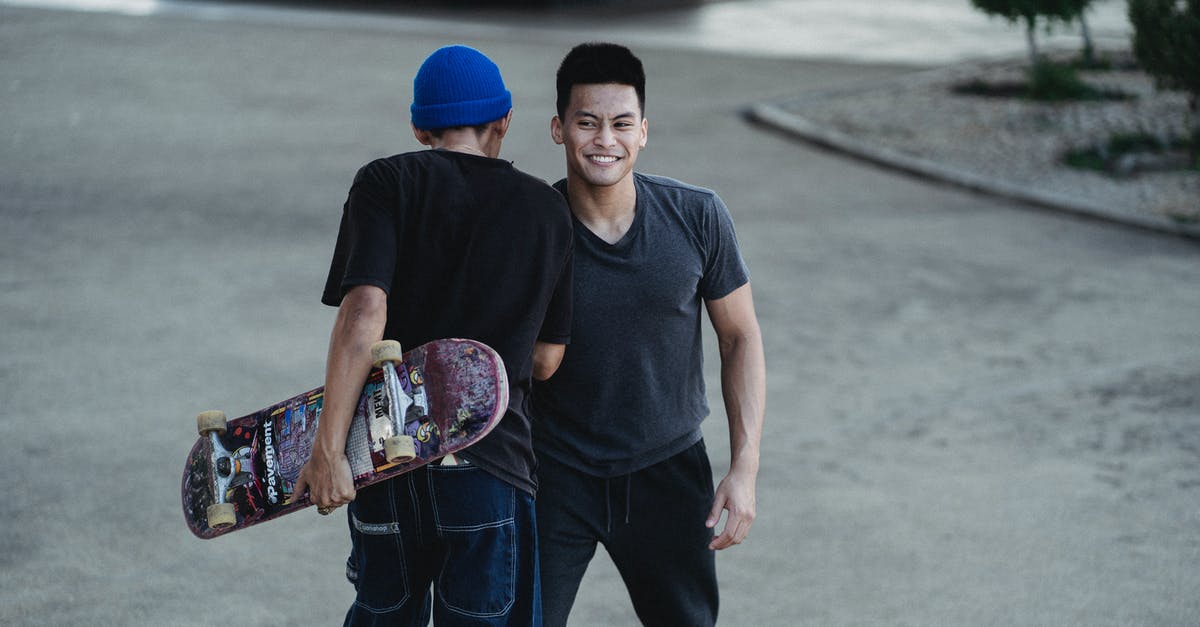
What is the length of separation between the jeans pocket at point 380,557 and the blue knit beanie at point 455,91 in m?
0.91

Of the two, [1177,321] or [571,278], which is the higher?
[571,278]

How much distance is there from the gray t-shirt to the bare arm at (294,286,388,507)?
0.69 meters

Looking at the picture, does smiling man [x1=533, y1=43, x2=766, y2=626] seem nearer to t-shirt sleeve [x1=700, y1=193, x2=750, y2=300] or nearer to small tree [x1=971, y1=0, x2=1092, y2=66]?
t-shirt sleeve [x1=700, y1=193, x2=750, y2=300]

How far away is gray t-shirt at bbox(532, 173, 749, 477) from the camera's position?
3209mm

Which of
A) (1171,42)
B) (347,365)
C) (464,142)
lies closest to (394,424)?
(347,365)

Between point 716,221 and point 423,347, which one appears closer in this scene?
point 423,347

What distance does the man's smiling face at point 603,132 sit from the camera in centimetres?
313

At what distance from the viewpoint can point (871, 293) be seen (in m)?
8.25

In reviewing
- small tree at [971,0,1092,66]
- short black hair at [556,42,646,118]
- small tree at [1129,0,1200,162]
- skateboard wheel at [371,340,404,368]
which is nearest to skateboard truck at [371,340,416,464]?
skateboard wheel at [371,340,404,368]

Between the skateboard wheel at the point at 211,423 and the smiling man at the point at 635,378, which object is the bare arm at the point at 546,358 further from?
the skateboard wheel at the point at 211,423

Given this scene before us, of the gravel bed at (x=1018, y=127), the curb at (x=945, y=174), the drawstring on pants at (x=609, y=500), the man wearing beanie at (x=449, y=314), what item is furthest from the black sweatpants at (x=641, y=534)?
the gravel bed at (x=1018, y=127)

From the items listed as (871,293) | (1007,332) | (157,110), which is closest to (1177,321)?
(1007,332)

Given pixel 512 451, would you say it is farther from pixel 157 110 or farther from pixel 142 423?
pixel 157 110

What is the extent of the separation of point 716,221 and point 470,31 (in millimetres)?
15518
